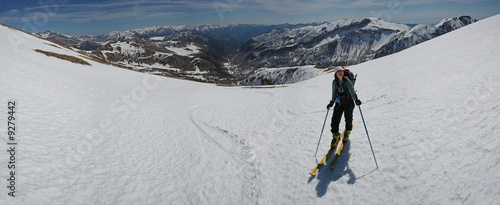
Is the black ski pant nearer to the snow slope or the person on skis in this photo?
the person on skis

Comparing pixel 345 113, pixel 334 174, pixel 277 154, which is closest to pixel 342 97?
pixel 345 113

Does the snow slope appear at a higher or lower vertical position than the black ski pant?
lower

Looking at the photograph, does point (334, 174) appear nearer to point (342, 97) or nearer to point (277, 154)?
point (342, 97)

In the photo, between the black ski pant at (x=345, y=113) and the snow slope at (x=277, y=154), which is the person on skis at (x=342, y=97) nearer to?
the black ski pant at (x=345, y=113)

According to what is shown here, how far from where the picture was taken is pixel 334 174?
8.24 metres

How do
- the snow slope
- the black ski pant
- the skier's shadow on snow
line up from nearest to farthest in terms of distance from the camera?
1. the snow slope
2. the skier's shadow on snow
3. the black ski pant

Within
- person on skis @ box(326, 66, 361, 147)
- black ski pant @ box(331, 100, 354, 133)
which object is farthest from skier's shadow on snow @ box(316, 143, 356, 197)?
black ski pant @ box(331, 100, 354, 133)

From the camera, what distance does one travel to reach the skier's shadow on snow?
771 cm

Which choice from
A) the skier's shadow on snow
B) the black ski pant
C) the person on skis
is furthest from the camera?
the black ski pant

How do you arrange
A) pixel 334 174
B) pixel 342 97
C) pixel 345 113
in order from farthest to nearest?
pixel 345 113
pixel 342 97
pixel 334 174

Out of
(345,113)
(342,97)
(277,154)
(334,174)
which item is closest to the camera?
(334,174)

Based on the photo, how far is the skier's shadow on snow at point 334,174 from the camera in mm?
7711

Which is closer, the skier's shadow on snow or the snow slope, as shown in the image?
the snow slope

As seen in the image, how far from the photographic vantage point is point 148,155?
12461mm
